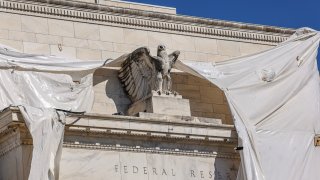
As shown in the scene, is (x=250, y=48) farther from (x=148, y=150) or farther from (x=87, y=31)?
(x=148, y=150)

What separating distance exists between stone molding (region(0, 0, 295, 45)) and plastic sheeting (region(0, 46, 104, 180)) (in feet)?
5.76

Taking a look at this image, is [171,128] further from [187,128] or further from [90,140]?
[90,140]

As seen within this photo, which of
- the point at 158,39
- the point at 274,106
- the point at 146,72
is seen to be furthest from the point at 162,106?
the point at 274,106

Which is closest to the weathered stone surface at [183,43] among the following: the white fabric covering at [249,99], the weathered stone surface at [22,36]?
the white fabric covering at [249,99]

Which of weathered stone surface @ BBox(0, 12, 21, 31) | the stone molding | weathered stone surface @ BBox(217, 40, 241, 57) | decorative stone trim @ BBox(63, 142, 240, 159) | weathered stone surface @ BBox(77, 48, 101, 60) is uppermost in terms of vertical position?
the stone molding

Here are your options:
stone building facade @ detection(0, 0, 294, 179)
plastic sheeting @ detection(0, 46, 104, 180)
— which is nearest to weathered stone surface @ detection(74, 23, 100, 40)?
stone building facade @ detection(0, 0, 294, 179)

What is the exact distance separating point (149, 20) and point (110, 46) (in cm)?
143

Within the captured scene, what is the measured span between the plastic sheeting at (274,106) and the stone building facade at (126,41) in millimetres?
744

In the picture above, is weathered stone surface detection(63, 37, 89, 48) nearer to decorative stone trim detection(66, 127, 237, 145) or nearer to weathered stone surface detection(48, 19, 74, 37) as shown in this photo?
weathered stone surface detection(48, 19, 74, 37)

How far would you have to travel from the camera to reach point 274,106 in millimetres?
26500

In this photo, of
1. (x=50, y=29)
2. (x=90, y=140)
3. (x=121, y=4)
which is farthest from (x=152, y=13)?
(x=90, y=140)

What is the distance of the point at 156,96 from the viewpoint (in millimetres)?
24922

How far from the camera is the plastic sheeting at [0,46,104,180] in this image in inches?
894

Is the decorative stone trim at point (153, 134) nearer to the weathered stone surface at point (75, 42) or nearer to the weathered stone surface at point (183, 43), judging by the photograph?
the weathered stone surface at point (75, 42)
